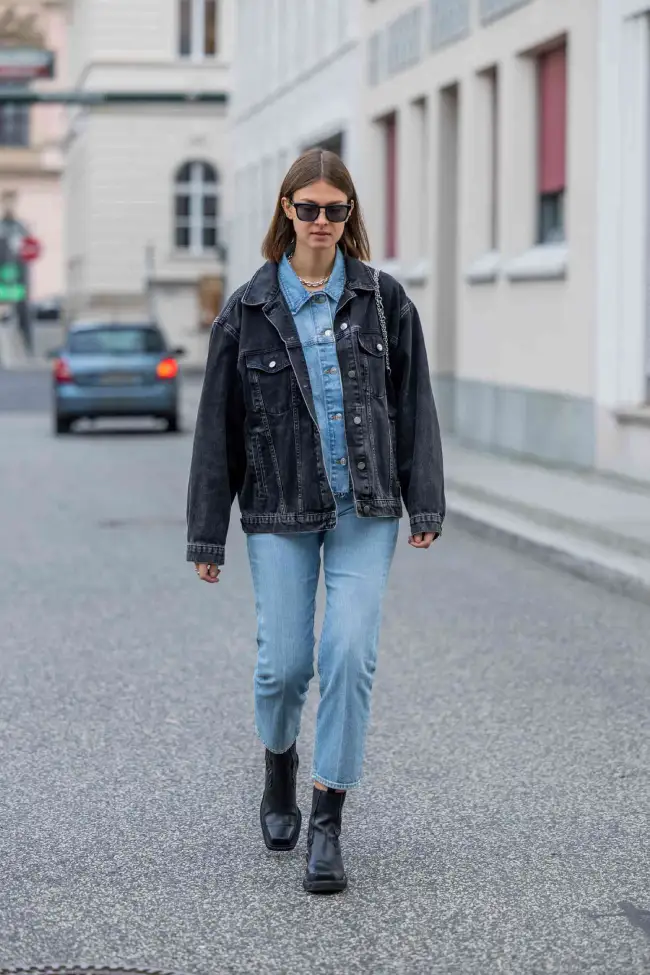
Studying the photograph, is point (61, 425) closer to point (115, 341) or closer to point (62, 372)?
point (62, 372)

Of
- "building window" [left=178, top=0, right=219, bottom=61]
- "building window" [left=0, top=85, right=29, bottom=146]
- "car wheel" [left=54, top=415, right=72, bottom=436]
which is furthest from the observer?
"building window" [left=0, top=85, right=29, bottom=146]

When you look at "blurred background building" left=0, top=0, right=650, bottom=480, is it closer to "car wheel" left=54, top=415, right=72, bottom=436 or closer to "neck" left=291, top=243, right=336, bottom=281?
"car wheel" left=54, top=415, right=72, bottom=436

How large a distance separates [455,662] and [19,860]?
11.9 ft

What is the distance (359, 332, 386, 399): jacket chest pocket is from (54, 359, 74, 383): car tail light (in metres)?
21.7

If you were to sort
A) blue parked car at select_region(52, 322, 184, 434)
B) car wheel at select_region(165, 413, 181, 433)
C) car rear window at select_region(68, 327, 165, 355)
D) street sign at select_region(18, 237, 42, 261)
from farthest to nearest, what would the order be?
street sign at select_region(18, 237, 42, 261)
car wheel at select_region(165, 413, 181, 433)
car rear window at select_region(68, 327, 165, 355)
blue parked car at select_region(52, 322, 184, 434)

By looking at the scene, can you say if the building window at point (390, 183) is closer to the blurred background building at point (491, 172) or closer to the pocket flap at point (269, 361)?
the blurred background building at point (491, 172)

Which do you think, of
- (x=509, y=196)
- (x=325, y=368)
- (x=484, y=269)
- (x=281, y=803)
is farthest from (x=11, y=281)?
(x=325, y=368)

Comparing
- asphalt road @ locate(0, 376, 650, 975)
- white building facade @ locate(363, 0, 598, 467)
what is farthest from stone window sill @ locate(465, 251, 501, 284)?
asphalt road @ locate(0, 376, 650, 975)

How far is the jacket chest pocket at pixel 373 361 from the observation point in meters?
5.12

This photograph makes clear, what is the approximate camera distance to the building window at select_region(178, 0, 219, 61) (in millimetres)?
56719

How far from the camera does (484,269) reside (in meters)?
21.4

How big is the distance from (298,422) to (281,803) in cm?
105

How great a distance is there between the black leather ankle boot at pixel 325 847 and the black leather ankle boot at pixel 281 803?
207 millimetres

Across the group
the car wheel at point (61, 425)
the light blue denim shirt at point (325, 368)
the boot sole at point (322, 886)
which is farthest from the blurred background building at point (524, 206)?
the boot sole at point (322, 886)
